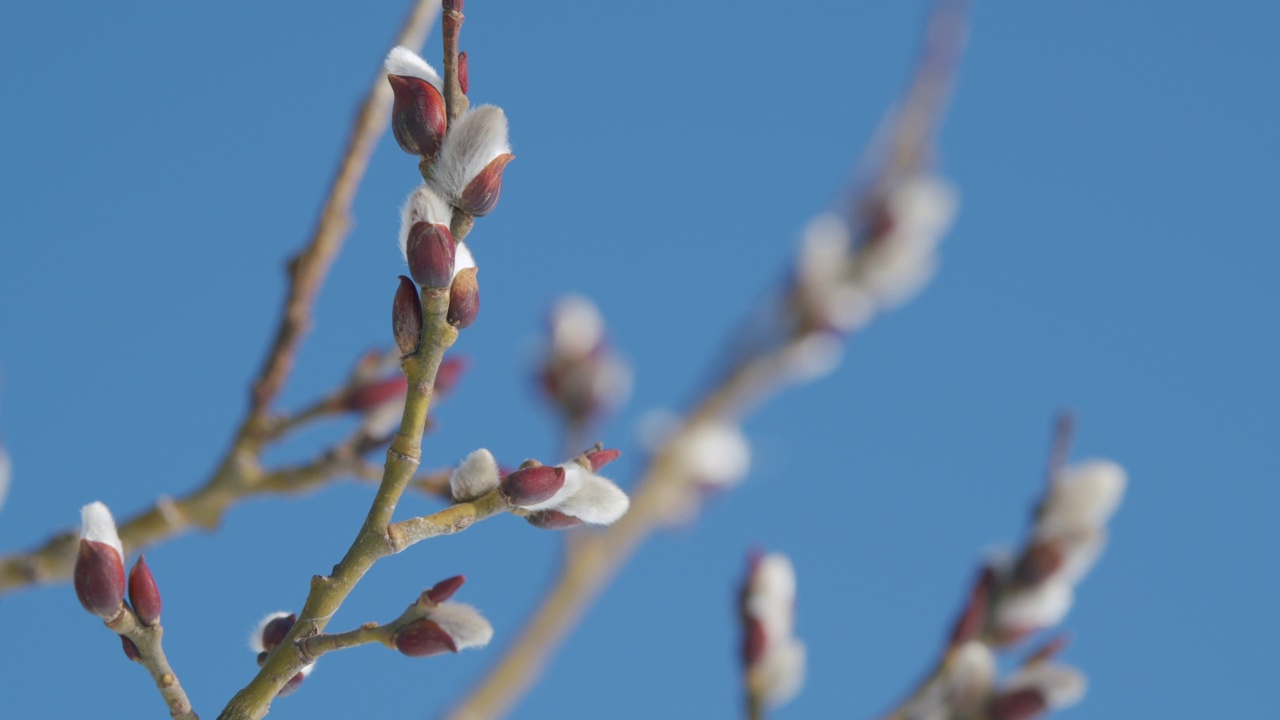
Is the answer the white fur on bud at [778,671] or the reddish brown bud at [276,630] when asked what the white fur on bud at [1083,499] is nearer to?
the white fur on bud at [778,671]

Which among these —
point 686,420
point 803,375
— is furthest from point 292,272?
point 803,375

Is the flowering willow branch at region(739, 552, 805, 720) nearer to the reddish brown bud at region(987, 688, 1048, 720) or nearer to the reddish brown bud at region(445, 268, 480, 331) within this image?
the reddish brown bud at region(987, 688, 1048, 720)

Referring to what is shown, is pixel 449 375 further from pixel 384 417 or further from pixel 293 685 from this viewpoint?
pixel 293 685

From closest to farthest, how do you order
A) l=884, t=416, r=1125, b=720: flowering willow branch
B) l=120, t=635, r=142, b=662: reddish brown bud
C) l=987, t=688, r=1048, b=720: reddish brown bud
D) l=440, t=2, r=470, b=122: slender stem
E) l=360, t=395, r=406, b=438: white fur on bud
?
l=440, t=2, r=470, b=122: slender stem, l=120, t=635, r=142, b=662: reddish brown bud, l=987, t=688, r=1048, b=720: reddish brown bud, l=884, t=416, r=1125, b=720: flowering willow branch, l=360, t=395, r=406, b=438: white fur on bud

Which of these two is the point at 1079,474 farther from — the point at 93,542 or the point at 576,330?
the point at 93,542

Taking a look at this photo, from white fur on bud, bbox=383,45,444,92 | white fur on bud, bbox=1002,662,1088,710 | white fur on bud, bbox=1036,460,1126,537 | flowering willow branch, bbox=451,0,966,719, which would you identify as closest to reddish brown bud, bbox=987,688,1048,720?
white fur on bud, bbox=1002,662,1088,710

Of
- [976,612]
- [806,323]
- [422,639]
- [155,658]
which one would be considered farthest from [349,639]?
[806,323]
